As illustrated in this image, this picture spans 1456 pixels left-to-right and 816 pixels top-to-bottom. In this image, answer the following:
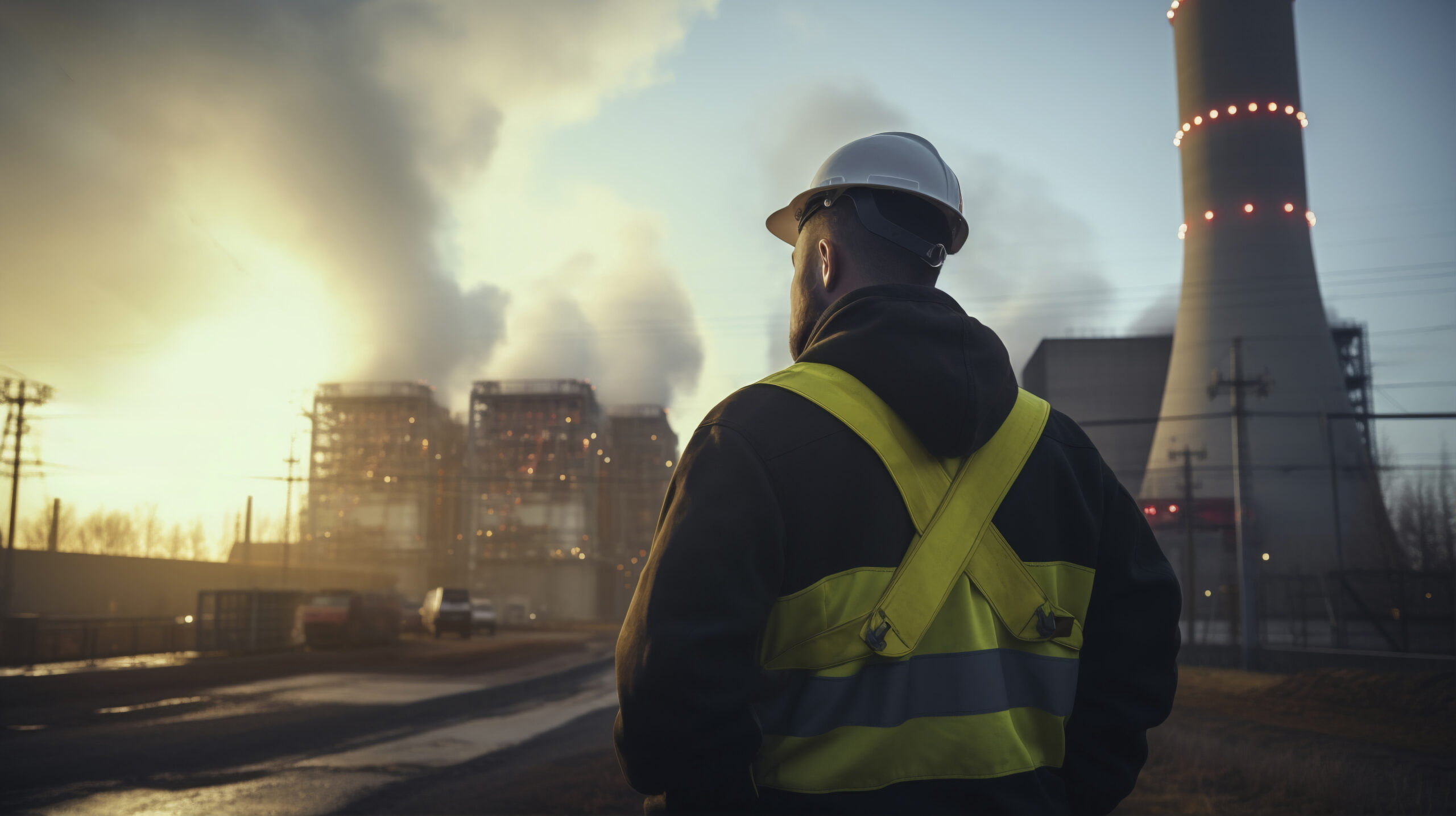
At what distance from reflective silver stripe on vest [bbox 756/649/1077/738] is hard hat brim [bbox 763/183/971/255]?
0.86 metres

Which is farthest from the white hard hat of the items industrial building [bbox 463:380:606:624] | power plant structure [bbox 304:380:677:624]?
industrial building [bbox 463:380:606:624]

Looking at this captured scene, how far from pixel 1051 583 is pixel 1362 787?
795 cm

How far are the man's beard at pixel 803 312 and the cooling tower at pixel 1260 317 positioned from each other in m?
44.3

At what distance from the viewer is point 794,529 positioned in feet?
4.97

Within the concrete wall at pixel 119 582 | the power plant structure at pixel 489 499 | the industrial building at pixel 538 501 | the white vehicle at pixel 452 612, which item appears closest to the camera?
the concrete wall at pixel 119 582

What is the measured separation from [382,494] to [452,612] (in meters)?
40.9

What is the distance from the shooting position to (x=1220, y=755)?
961 cm

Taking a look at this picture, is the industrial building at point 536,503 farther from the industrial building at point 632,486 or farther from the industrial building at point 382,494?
the industrial building at point 382,494

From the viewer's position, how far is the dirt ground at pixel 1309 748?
755 centimetres

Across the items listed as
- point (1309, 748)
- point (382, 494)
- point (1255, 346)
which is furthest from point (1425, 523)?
point (382, 494)

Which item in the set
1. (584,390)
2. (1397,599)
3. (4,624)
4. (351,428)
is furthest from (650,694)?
(351,428)

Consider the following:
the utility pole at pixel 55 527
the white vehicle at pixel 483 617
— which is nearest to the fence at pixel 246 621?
the white vehicle at pixel 483 617

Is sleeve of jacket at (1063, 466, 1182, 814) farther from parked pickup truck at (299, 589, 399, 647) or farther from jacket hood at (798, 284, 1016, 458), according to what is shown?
parked pickup truck at (299, 589, 399, 647)

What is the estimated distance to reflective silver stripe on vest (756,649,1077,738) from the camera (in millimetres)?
1515
